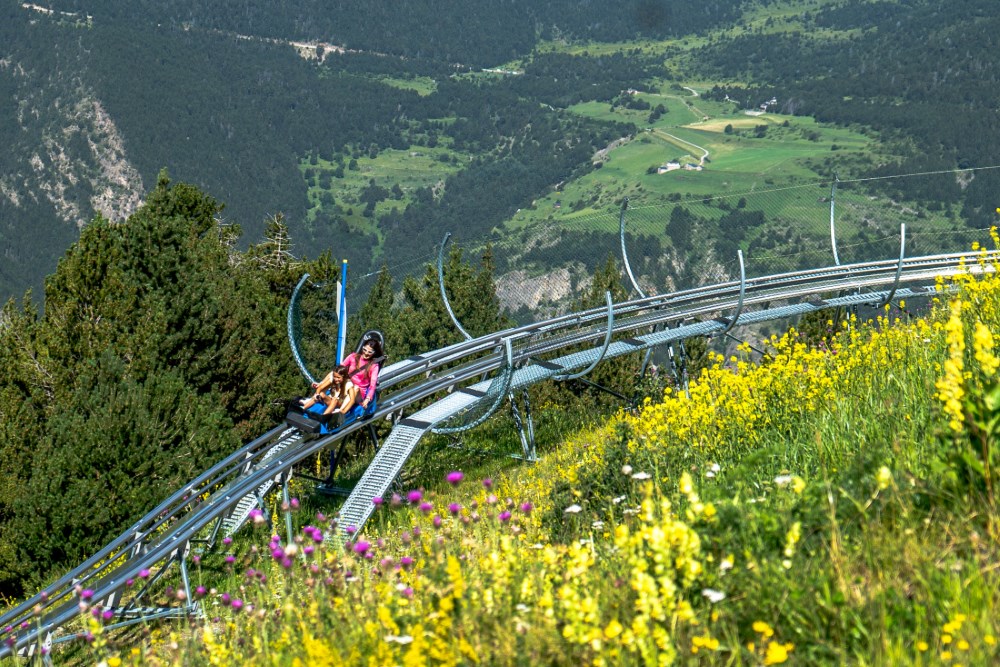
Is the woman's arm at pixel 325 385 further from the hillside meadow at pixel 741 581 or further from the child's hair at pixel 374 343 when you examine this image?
the hillside meadow at pixel 741 581

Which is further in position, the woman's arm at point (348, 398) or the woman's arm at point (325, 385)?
the woman's arm at point (325, 385)

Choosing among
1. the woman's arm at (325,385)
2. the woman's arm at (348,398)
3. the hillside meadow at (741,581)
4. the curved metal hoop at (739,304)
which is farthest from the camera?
the curved metal hoop at (739,304)

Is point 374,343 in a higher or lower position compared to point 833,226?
higher

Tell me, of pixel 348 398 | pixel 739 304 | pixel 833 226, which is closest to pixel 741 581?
pixel 348 398

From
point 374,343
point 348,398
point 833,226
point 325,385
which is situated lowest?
Answer: point 833,226

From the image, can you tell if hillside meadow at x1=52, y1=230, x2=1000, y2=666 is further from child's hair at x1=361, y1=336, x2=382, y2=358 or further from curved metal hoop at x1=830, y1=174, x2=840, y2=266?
curved metal hoop at x1=830, y1=174, x2=840, y2=266

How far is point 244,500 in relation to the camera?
13.9 m

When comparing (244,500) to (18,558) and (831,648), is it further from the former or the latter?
(831,648)

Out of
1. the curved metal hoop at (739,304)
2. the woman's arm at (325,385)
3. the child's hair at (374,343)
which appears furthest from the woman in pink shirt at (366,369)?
the curved metal hoop at (739,304)

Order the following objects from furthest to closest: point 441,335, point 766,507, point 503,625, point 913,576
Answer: point 441,335
point 766,507
point 503,625
point 913,576

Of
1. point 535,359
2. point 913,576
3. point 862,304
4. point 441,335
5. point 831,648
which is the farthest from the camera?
point 441,335

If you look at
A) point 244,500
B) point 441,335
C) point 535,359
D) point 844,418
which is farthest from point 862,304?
point 441,335

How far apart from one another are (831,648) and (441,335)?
54.4 m

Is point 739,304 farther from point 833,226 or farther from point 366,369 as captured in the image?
point 366,369
